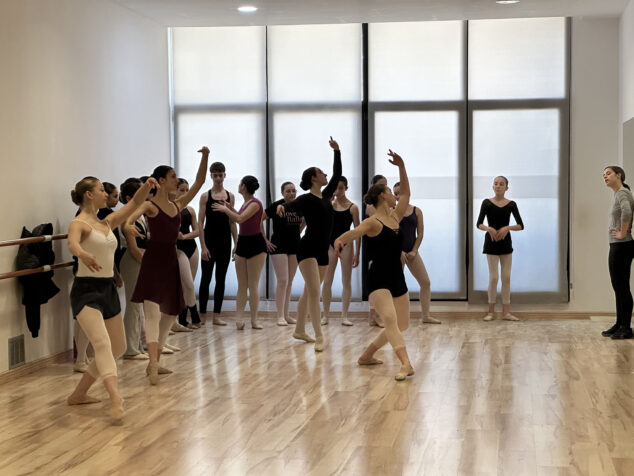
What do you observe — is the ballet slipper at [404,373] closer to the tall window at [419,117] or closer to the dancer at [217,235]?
the dancer at [217,235]

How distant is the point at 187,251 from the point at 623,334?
13.6ft

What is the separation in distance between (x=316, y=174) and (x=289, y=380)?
186 centimetres

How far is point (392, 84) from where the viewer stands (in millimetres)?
9992

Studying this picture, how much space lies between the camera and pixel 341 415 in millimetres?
5160

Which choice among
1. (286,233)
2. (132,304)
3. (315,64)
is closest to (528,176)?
(315,64)

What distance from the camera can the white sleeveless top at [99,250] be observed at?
5.16 meters

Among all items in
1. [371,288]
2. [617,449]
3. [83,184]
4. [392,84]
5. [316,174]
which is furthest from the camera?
[392,84]

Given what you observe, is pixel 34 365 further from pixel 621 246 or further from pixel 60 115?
pixel 621 246

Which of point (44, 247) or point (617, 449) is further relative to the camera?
point (44, 247)

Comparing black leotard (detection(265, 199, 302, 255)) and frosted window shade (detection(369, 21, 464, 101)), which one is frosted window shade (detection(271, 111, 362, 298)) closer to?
frosted window shade (detection(369, 21, 464, 101))

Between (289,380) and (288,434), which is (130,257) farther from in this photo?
(288,434)

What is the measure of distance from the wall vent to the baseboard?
0.04 metres

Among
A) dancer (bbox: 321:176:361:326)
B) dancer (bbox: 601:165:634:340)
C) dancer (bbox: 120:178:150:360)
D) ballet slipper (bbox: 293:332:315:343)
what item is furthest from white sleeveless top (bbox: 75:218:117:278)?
dancer (bbox: 601:165:634:340)

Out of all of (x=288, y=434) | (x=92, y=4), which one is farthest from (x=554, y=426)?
(x=92, y=4)
